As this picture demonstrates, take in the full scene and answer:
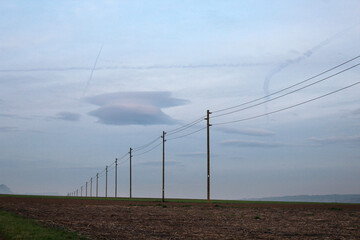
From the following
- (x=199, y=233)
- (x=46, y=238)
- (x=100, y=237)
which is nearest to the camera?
(x=46, y=238)

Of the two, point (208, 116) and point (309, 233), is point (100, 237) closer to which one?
point (309, 233)

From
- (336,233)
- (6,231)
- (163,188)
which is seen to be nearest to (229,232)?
(336,233)

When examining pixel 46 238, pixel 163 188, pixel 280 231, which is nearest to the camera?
pixel 46 238

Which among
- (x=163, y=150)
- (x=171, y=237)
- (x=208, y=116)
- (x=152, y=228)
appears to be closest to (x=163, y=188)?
(x=163, y=150)

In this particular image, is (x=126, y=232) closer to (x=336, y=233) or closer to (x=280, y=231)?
(x=280, y=231)

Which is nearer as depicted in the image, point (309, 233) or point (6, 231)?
point (6, 231)

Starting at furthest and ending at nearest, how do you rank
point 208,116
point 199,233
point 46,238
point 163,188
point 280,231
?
point 163,188 < point 208,116 < point 280,231 < point 199,233 < point 46,238

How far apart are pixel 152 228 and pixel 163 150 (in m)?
60.7

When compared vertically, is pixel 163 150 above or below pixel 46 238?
above

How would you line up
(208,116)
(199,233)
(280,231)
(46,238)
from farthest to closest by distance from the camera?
(208,116) < (280,231) < (199,233) < (46,238)

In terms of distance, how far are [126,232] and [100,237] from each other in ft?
11.3

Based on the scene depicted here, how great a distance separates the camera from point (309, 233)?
29234mm

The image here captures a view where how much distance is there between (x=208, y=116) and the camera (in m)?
74.6

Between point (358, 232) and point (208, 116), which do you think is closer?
point (358, 232)
